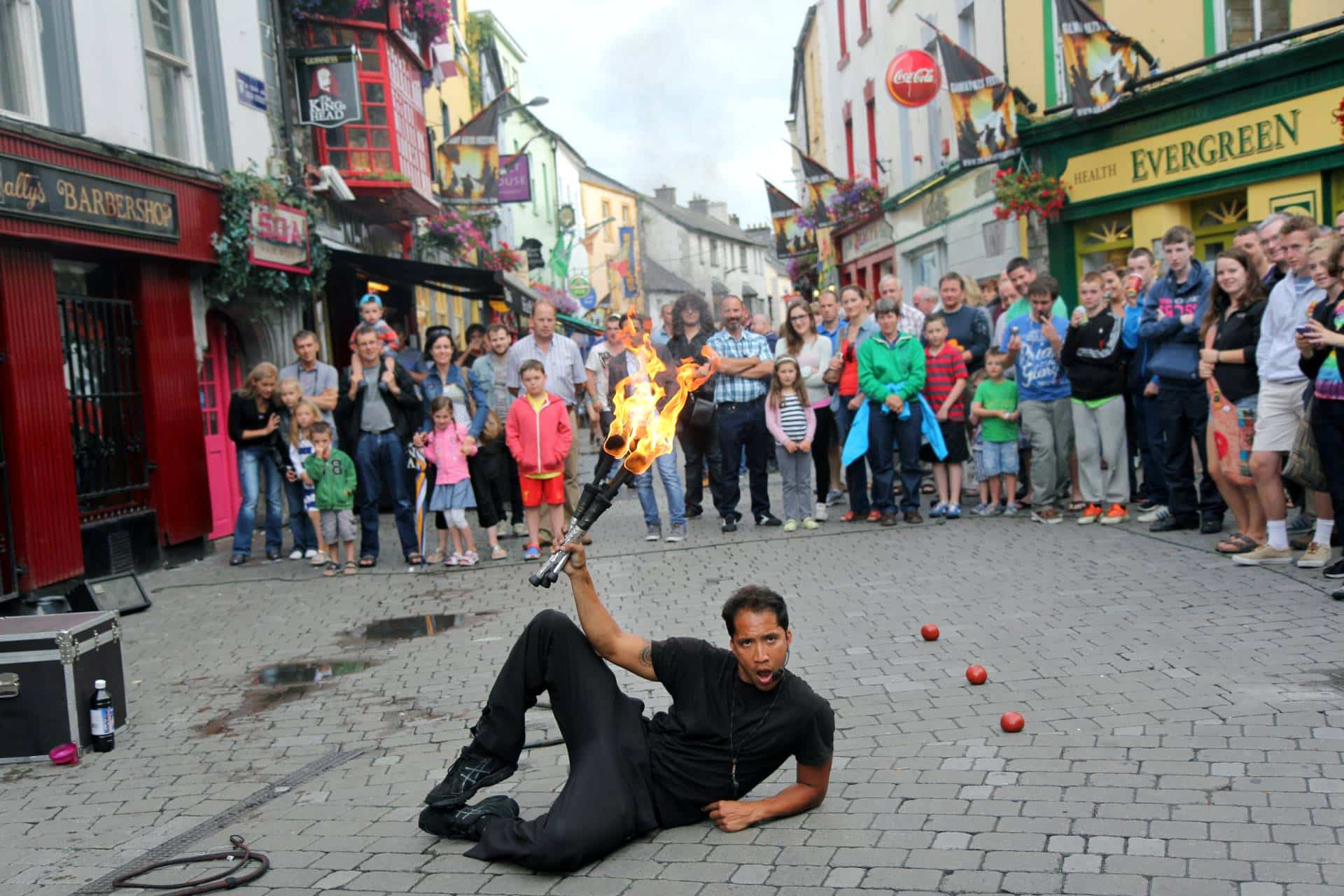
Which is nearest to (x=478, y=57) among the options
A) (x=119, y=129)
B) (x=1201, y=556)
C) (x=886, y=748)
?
(x=119, y=129)

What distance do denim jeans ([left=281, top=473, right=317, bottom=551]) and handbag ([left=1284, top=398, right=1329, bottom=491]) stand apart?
8.19 meters

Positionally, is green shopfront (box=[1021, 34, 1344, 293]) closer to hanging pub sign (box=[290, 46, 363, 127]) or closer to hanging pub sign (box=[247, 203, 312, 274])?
hanging pub sign (box=[290, 46, 363, 127])

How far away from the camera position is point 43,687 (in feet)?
19.0

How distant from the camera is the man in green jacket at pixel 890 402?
36.4 ft

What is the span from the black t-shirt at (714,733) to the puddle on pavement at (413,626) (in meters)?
4.02

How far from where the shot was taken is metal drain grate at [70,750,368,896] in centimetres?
425

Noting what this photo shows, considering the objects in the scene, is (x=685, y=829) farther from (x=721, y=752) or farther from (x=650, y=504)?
(x=650, y=504)

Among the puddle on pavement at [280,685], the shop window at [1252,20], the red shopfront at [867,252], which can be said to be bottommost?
the puddle on pavement at [280,685]

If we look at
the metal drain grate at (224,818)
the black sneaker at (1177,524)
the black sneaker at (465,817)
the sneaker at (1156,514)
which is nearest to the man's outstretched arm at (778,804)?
the black sneaker at (465,817)

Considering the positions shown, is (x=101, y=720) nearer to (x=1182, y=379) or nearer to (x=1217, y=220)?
(x=1182, y=379)

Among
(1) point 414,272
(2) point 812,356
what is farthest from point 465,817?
(1) point 414,272

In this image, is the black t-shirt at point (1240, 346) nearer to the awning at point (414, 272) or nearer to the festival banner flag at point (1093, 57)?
the festival banner flag at point (1093, 57)

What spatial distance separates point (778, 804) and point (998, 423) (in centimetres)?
722

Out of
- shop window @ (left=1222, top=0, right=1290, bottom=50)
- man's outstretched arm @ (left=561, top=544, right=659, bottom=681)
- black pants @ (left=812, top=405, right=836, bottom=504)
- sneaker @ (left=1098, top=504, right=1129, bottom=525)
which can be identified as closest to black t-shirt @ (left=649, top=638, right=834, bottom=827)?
man's outstretched arm @ (left=561, top=544, right=659, bottom=681)
